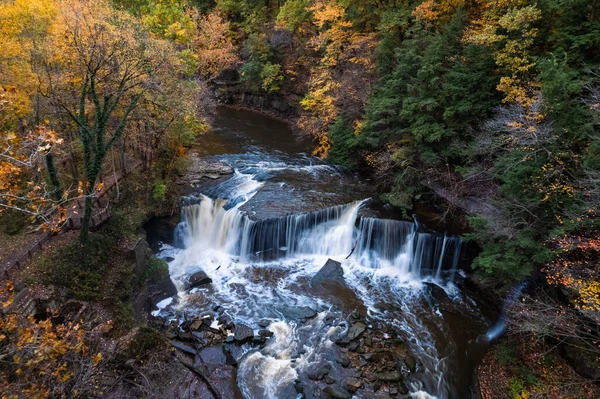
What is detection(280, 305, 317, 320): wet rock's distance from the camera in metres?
13.2

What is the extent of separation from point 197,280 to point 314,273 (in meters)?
5.29

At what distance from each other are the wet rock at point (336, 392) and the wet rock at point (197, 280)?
7.18m

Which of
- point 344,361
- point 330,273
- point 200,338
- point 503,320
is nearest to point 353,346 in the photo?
point 344,361

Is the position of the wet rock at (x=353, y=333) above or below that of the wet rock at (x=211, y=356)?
above

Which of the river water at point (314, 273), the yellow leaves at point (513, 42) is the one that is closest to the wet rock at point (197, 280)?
the river water at point (314, 273)

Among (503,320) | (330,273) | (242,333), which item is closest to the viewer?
(242,333)

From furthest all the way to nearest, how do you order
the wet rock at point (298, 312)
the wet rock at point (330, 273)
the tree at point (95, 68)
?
the wet rock at point (330, 273) < the wet rock at point (298, 312) < the tree at point (95, 68)

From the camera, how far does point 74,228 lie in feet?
43.2

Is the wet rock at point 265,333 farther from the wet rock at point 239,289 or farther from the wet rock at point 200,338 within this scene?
the wet rock at point 239,289

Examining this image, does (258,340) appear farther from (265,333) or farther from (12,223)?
(12,223)

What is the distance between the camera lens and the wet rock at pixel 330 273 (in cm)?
1523

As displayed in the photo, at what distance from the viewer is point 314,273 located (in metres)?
15.8

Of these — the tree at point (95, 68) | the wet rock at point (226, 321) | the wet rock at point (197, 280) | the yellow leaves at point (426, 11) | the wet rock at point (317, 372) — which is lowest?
the wet rock at point (317, 372)

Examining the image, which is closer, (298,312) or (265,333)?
(265,333)
